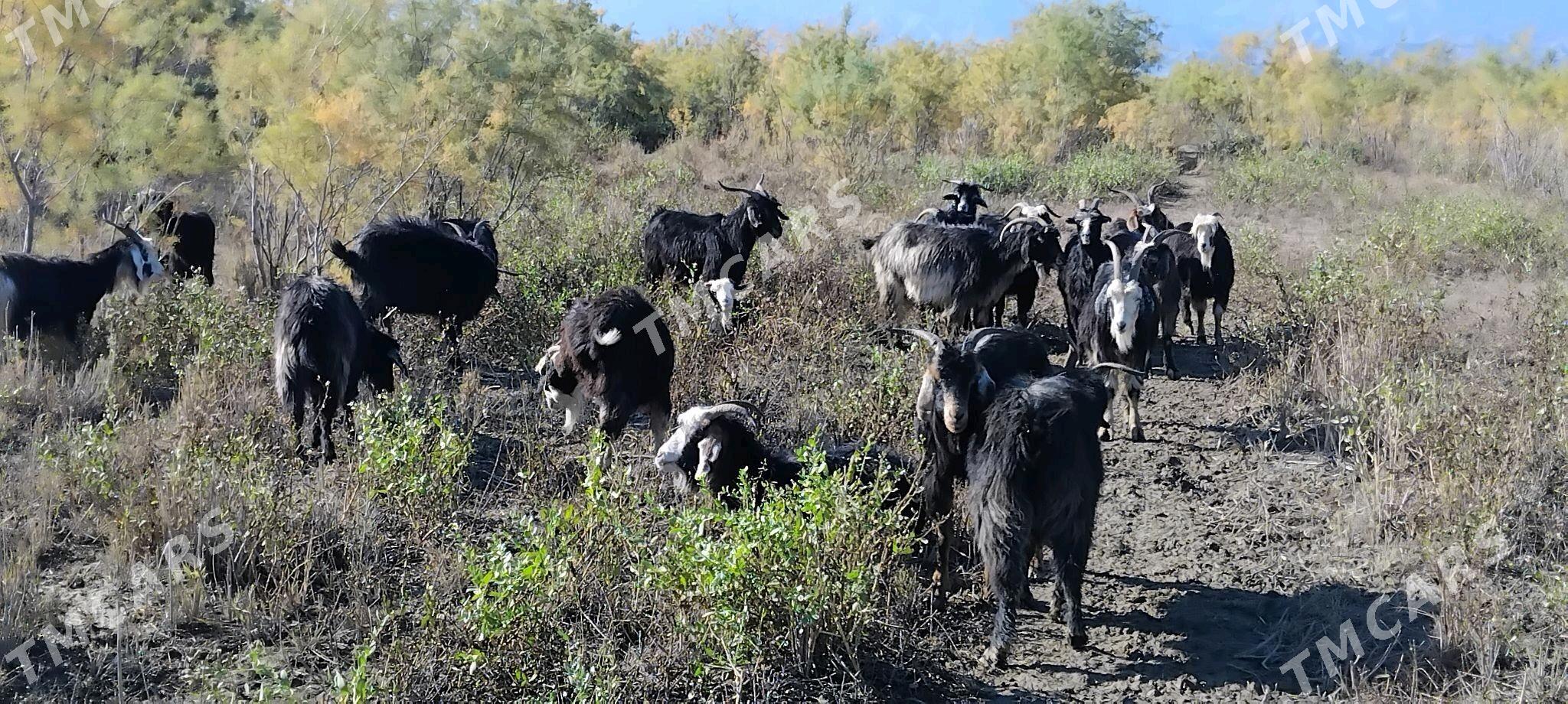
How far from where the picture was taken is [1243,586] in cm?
555

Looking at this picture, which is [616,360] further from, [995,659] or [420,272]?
[995,659]

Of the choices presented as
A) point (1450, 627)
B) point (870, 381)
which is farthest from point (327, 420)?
point (1450, 627)

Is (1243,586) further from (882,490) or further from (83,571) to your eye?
(83,571)

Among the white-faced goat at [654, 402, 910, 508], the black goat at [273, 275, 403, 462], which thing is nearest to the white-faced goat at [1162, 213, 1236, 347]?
the white-faced goat at [654, 402, 910, 508]

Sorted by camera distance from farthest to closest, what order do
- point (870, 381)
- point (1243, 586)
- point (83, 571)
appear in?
point (870, 381)
point (1243, 586)
point (83, 571)

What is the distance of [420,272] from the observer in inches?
327

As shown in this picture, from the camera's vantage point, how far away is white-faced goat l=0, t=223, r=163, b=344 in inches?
311

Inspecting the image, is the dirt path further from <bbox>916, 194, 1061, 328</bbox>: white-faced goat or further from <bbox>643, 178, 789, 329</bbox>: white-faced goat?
<bbox>643, 178, 789, 329</bbox>: white-faced goat

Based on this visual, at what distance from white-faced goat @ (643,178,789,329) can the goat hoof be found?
5.41 metres

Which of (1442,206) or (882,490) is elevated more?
(1442,206)

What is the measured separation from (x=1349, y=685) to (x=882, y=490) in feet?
6.70

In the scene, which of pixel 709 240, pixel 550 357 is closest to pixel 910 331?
pixel 550 357

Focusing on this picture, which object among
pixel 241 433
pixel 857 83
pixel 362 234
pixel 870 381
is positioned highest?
pixel 857 83

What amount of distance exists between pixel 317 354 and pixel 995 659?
403cm
